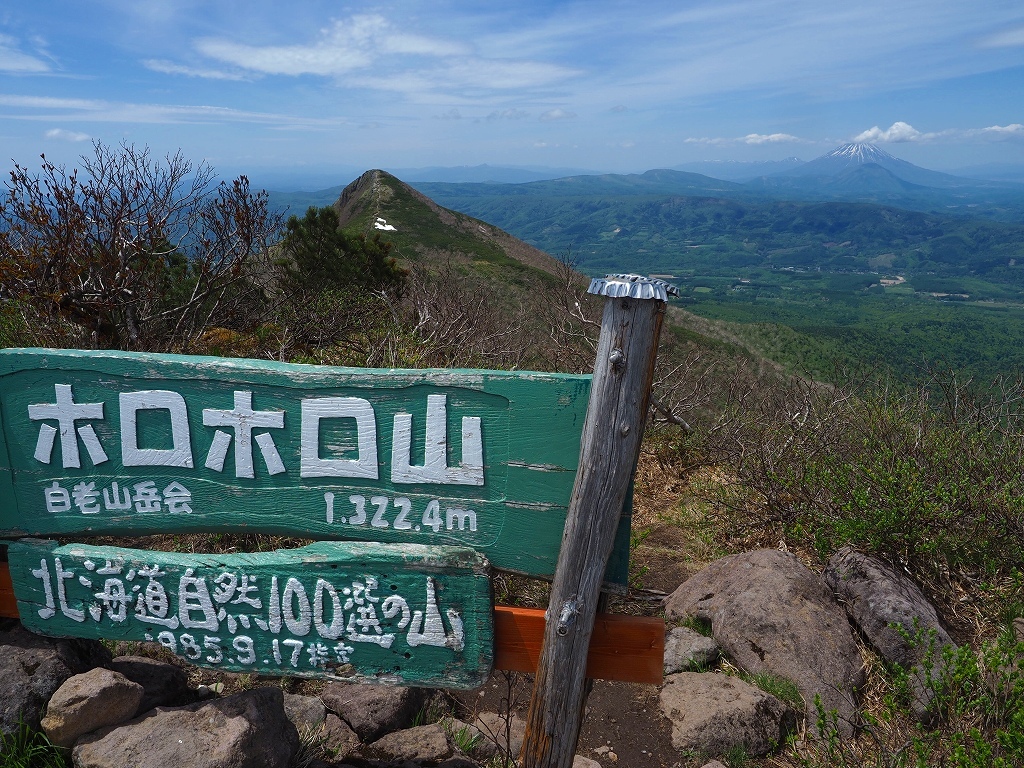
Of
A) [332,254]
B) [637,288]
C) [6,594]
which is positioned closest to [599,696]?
[637,288]

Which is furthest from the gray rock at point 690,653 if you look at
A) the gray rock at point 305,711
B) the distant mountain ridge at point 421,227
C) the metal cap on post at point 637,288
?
the distant mountain ridge at point 421,227

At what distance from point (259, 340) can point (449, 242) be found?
3637 centimetres

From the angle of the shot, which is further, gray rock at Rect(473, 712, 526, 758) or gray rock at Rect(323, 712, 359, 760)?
gray rock at Rect(473, 712, 526, 758)

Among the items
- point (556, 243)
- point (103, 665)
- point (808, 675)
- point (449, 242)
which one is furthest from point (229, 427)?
point (556, 243)

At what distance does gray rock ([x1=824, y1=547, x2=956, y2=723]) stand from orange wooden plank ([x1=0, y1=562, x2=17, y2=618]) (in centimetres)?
375

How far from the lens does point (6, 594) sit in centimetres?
259

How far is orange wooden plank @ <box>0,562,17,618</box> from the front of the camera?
258 centimetres

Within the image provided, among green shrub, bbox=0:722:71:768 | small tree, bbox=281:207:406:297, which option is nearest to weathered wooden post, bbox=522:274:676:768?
green shrub, bbox=0:722:71:768

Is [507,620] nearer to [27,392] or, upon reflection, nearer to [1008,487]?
[27,392]

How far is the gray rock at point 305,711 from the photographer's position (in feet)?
9.89

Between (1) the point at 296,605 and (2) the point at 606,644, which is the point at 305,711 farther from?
(2) the point at 606,644

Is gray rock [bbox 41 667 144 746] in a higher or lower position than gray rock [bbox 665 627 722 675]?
higher

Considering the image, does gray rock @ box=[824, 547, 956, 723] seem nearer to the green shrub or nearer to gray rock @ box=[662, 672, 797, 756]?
gray rock @ box=[662, 672, 797, 756]

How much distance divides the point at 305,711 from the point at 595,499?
191 centimetres
